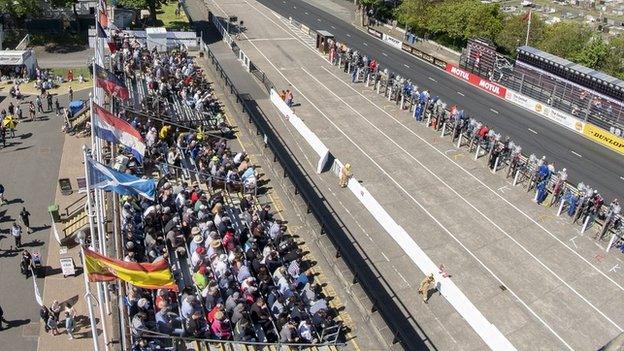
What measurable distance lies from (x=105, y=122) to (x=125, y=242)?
4.60m

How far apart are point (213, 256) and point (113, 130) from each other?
5638 millimetres

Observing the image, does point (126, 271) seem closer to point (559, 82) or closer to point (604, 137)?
point (604, 137)

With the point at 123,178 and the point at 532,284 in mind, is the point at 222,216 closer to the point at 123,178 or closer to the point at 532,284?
the point at 123,178

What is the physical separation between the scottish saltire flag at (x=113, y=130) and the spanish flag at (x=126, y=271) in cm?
527

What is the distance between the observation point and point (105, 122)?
17609mm

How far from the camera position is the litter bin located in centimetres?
2559

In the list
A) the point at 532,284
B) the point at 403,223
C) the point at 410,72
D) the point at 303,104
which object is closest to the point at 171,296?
the point at 403,223

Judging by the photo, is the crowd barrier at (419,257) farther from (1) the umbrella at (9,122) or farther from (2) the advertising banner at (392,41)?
(2) the advertising banner at (392,41)

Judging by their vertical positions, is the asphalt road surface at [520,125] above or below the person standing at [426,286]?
above

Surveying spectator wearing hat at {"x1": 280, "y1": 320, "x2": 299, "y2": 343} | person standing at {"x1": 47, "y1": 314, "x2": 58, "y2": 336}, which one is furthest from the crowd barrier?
person standing at {"x1": 47, "y1": 314, "x2": 58, "y2": 336}

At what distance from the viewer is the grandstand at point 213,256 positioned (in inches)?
663

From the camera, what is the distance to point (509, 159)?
1335 inches

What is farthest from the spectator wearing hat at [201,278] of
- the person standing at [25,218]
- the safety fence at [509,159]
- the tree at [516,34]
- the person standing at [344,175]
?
the tree at [516,34]

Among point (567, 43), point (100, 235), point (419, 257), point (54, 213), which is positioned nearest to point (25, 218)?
point (54, 213)
